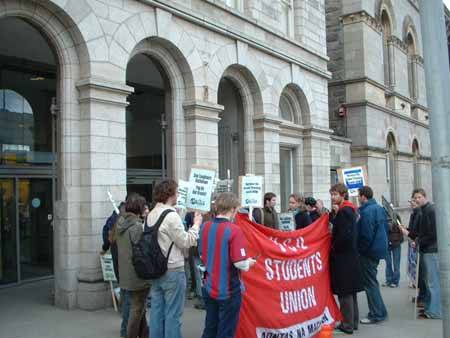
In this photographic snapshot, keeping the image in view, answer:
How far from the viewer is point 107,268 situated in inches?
316

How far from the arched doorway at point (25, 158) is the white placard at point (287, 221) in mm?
4704

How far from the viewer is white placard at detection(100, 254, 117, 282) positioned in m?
7.95

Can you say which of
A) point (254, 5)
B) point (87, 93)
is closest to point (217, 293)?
point (87, 93)

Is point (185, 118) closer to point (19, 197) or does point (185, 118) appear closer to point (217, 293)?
point (19, 197)

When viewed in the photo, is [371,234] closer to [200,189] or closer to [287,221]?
[200,189]

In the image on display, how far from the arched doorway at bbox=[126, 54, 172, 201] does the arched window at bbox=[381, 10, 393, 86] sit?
1269cm

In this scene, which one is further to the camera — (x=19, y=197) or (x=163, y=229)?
(x=19, y=197)

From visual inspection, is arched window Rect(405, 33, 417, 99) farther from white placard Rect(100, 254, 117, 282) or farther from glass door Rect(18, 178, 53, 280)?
white placard Rect(100, 254, 117, 282)

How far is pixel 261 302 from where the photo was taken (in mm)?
5945

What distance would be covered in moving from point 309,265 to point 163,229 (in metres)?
2.44

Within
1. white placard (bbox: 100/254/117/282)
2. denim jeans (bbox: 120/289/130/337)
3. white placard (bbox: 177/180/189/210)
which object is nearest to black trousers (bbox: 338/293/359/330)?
white placard (bbox: 177/180/189/210)

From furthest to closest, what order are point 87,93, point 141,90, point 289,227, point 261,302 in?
point 141,90 → point 289,227 → point 87,93 → point 261,302

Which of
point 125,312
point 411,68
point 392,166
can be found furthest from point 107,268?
point 411,68

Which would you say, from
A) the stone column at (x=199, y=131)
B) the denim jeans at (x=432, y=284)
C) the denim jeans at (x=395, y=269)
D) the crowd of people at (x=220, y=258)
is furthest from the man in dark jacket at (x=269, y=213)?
the denim jeans at (x=432, y=284)
